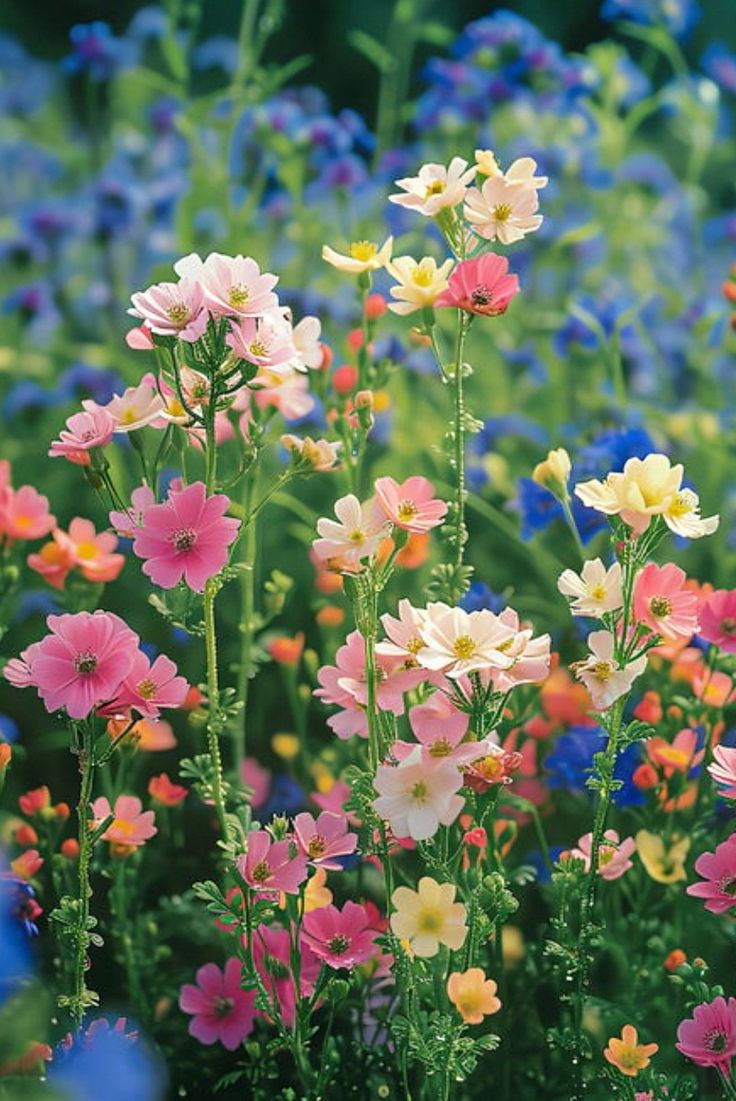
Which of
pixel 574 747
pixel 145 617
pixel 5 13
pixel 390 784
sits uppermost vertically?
pixel 390 784

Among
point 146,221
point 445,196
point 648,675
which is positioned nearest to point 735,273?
point 648,675

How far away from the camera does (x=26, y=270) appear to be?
8.93 feet

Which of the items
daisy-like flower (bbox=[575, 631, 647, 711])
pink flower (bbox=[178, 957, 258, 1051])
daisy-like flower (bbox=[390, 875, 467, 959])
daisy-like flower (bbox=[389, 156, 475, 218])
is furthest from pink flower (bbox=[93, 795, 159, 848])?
daisy-like flower (bbox=[389, 156, 475, 218])

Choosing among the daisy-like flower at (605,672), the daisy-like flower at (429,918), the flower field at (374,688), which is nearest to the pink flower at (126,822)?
the flower field at (374,688)

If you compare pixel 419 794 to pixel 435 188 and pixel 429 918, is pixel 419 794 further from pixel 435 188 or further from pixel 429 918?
pixel 435 188

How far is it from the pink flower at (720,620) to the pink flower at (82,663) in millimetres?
442

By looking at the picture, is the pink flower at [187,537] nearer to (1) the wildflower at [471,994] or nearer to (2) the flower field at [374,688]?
(2) the flower field at [374,688]

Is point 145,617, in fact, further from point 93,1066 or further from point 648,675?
point 93,1066

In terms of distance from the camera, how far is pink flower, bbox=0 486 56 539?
4.59 feet

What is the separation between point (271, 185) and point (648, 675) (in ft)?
5.12

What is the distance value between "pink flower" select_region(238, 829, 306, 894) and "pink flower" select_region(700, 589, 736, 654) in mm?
351

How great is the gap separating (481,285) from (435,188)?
0.28ft

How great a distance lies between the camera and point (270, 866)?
1.12m

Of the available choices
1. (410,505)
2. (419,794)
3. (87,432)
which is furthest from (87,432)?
(419,794)
